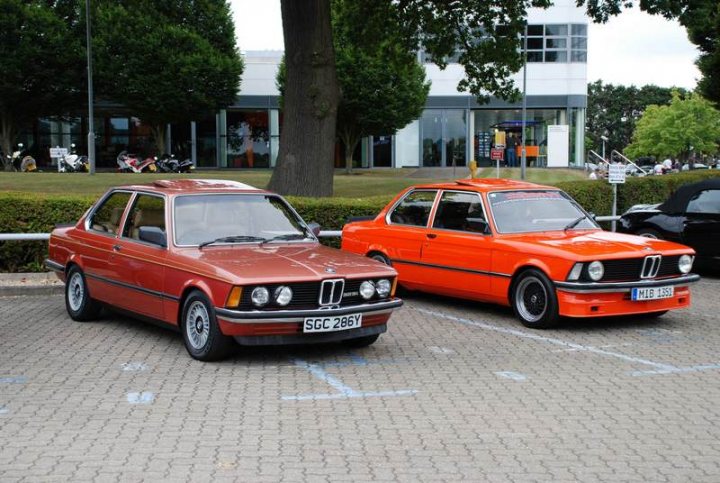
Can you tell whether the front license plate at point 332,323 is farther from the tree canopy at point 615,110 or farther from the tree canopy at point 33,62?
the tree canopy at point 615,110

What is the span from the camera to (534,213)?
10469mm

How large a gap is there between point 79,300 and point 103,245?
0.89 metres

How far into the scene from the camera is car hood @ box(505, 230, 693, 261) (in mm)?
9136

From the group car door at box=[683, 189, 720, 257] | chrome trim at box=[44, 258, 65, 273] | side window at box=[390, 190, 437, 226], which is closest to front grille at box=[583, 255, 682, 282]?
side window at box=[390, 190, 437, 226]

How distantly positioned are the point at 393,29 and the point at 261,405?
1859cm

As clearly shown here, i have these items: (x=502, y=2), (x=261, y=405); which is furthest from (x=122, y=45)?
(x=261, y=405)

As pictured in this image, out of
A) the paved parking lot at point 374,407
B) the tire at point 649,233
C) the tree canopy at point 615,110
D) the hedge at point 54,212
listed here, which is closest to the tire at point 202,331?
the paved parking lot at point 374,407

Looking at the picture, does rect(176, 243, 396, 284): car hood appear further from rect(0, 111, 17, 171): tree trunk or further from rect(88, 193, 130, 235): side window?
rect(0, 111, 17, 171): tree trunk

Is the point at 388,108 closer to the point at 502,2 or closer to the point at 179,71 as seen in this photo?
the point at 179,71

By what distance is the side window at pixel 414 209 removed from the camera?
11.1 meters

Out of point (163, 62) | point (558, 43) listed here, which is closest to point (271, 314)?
point (163, 62)

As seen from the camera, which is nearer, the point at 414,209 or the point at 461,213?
the point at 461,213

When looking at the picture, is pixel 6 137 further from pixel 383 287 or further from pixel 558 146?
pixel 383 287

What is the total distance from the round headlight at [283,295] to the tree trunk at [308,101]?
10381 mm
